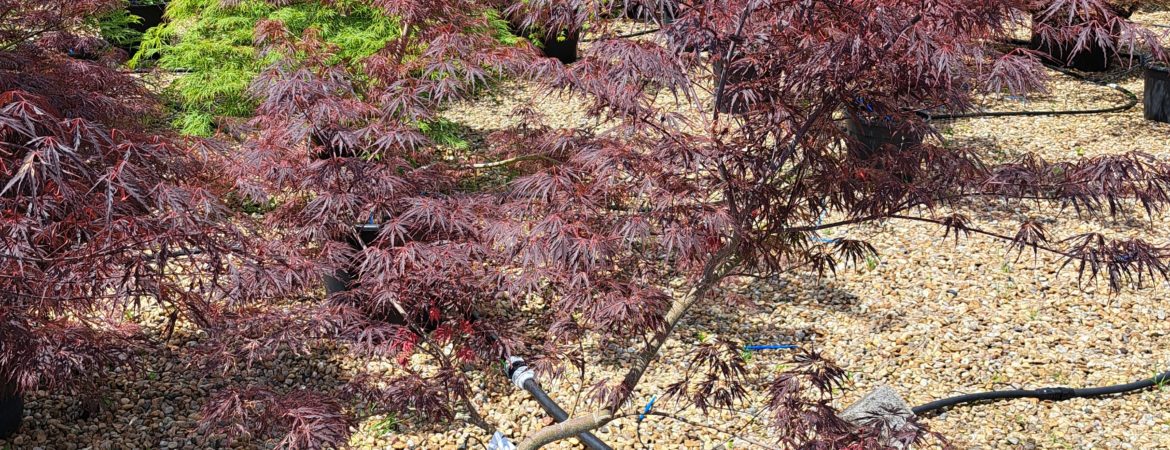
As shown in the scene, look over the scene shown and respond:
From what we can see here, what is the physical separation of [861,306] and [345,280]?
2.17 meters

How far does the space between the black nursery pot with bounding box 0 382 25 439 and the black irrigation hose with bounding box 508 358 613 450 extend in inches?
66.7

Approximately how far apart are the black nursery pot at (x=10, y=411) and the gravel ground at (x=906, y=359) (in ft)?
0.12

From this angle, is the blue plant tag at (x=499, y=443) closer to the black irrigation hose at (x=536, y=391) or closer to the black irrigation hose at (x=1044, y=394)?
the black irrigation hose at (x=536, y=391)

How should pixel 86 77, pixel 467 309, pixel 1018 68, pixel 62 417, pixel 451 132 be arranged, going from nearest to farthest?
pixel 1018 68 < pixel 467 309 < pixel 62 417 < pixel 86 77 < pixel 451 132

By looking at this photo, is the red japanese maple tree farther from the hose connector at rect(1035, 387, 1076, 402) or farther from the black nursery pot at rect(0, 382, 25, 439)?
the hose connector at rect(1035, 387, 1076, 402)

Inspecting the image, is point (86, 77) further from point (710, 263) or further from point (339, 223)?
point (710, 263)

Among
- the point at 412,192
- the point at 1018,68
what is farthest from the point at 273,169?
the point at 1018,68

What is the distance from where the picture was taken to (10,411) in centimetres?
325

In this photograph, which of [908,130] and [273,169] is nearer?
[908,130]

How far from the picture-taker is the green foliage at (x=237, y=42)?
17.7 feet

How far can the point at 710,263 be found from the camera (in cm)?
243

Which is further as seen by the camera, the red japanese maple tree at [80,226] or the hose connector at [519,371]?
the hose connector at [519,371]

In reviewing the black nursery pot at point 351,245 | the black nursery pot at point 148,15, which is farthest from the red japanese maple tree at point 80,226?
the black nursery pot at point 148,15

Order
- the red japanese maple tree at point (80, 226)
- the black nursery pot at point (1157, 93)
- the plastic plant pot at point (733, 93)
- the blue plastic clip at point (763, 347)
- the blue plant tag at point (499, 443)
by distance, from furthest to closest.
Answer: the black nursery pot at point (1157, 93) < the blue plastic clip at point (763, 347) < the blue plant tag at point (499, 443) < the plastic plant pot at point (733, 93) < the red japanese maple tree at point (80, 226)
